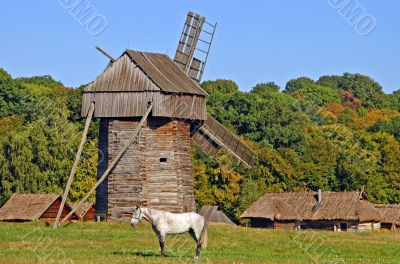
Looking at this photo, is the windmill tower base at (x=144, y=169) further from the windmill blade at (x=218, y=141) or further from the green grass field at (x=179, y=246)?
the windmill blade at (x=218, y=141)

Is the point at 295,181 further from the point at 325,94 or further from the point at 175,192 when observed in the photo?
the point at 325,94

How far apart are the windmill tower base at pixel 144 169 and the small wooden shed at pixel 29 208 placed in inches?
499

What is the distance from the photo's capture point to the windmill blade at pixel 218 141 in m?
52.0

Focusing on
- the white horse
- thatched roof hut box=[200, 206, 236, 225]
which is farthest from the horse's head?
thatched roof hut box=[200, 206, 236, 225]

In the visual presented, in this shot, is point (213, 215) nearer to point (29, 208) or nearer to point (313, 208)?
point (313, 208)

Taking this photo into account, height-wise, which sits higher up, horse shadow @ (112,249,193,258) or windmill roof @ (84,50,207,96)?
windmill roof @ (84,50,207,96)

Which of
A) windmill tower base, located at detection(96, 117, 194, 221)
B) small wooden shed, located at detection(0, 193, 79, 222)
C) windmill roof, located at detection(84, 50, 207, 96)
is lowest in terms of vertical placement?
small wooden shed, located at detection(0, 193, 79, 222)

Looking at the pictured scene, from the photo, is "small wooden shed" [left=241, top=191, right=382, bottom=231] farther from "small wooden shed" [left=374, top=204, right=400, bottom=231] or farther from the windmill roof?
the windmill roof

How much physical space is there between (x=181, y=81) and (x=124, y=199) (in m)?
6.86

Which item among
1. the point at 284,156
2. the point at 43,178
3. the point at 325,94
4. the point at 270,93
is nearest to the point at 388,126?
the point at 284,156

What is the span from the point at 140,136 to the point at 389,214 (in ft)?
124

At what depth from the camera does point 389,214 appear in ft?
259

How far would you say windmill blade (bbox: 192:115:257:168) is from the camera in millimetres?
52000

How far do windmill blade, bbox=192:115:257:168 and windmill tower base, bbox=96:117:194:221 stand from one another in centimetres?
427
